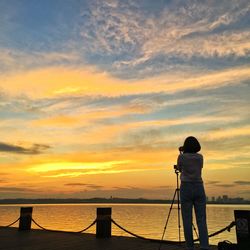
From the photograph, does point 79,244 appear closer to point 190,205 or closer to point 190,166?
point 190,205

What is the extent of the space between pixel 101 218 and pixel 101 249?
2570mm

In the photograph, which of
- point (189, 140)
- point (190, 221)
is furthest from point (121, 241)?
point (189, 140)

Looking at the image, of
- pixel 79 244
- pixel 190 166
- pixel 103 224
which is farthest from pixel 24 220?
pixel 190 166

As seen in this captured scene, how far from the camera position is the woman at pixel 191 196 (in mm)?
6660

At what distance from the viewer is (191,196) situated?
6684 mm

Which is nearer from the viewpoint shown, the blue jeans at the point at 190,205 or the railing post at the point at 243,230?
the railing post at the point at 243,230

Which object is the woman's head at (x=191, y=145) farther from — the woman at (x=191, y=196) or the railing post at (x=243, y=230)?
the railing post at (x=243, y=230)

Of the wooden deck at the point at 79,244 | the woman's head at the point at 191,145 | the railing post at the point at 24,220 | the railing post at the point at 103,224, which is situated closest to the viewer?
the woman's head at the point at 191,145

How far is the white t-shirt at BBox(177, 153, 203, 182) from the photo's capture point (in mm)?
6789

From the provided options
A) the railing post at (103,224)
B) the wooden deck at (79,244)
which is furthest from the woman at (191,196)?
the railing post at (103,224)

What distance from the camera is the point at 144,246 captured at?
9.36m

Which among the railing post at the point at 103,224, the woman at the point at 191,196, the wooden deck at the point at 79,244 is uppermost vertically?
the woman at the point at 191,196

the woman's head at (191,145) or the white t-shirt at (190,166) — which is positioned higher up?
the woman's head at (191,145)

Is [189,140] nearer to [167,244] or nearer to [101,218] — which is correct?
[167,244]
